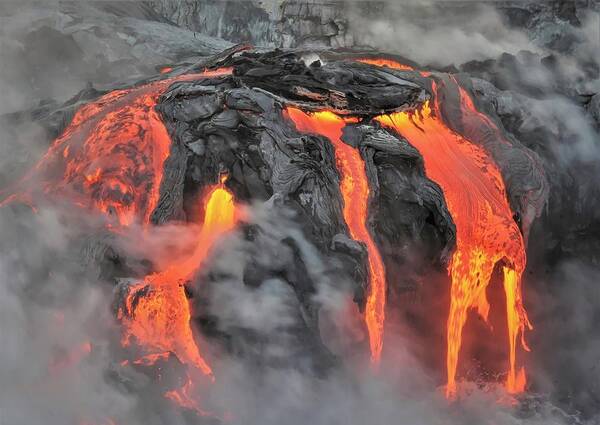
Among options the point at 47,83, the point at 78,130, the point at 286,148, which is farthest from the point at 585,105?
the point at 47,83

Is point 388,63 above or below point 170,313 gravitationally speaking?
above

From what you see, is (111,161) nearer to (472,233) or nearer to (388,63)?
(388,63)

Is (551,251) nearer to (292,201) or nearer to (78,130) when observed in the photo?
(292,201)

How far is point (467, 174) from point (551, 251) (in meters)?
1.17

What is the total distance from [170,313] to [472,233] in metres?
2.66

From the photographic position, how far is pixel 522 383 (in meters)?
6.11

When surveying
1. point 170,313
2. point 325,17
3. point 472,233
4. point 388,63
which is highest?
point 388,63

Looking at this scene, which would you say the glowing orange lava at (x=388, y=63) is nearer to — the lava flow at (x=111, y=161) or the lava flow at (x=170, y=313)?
the lava flow at (x=111, y=161)

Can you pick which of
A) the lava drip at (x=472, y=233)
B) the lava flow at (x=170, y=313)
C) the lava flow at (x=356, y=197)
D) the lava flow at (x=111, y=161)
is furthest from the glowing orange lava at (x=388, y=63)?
the lava flow at (x=170, y=313)

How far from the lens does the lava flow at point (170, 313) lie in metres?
5.34

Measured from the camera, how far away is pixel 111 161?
233 inches

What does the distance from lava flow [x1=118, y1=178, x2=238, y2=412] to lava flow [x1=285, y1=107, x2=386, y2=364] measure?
96cm

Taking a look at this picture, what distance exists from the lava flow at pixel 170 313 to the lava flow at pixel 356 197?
0.96 m

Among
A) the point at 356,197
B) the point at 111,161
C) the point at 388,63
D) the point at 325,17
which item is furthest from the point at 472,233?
the point at 325,17
